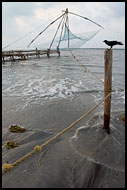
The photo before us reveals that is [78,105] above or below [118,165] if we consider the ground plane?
above

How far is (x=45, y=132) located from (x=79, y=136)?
1006 mm

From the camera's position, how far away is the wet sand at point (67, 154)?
251cm

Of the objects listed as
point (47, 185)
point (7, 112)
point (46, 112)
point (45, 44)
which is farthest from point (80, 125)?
point (45, 44)

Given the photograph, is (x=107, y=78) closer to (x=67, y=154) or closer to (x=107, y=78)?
(x=107, y=78)

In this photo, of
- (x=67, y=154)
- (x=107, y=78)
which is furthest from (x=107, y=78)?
(x=67, y=154)

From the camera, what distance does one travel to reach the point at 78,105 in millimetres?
6070

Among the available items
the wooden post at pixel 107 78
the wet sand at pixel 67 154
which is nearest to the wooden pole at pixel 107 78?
the wooden post at pixel 107 78

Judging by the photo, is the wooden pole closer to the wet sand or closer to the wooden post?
the wooden post

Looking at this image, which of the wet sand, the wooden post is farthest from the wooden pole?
the wet sand

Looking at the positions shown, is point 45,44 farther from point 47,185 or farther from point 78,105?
point 47,185

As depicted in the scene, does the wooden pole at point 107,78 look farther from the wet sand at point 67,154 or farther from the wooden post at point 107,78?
the wet sand at point 67,154

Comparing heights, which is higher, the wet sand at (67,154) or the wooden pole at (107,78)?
the wooden pole at (107,78)

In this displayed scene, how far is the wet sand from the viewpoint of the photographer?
251 centimetres

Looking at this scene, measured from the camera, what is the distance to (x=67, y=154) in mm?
3170
